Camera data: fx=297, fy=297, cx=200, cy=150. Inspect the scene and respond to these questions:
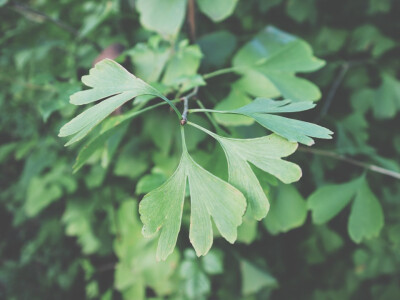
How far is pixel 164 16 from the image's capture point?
767 mm

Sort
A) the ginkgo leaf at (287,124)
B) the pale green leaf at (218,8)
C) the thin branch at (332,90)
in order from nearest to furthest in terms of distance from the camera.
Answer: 1. the ginkgo leaf at (287,124)
2. the pale green leaf at (218,8)
3. the thin branch at (332,90)

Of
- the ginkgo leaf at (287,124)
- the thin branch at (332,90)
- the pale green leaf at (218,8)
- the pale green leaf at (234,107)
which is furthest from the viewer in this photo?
the thin branch at (332,90)

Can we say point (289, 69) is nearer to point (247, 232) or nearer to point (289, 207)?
point (289, 207)

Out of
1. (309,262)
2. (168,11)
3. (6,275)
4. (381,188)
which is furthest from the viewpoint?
(6,275)

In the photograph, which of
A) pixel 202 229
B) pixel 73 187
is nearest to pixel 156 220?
pixel 202 229

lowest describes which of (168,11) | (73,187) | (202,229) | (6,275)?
(6,275)

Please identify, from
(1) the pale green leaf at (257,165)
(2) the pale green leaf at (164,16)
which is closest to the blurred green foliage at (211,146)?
(2) the pale green leaf at (164,16)

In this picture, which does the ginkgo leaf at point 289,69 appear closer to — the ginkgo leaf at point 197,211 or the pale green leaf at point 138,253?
the ginkgo leaf at point 197,211

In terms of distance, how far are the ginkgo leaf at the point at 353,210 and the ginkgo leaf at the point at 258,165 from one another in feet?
1.30

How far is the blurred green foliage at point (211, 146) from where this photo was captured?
31.0 inches

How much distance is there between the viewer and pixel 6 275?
1.78 meters

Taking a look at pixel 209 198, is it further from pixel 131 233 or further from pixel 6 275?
pixel 6 275

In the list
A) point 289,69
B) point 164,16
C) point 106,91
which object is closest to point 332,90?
point 289,69

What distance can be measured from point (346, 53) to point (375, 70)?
6.5 inches
